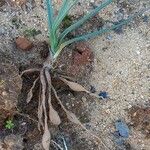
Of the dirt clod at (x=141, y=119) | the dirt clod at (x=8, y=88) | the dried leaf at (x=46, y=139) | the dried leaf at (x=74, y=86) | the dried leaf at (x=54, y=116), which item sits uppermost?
the dirt clod at (x=8, y=88)

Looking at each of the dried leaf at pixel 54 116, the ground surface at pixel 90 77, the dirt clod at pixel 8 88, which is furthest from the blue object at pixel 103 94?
the dirt clod at pixel 8 88

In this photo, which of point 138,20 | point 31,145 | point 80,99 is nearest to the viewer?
point 31,145

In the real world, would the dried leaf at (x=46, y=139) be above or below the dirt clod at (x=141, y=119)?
above

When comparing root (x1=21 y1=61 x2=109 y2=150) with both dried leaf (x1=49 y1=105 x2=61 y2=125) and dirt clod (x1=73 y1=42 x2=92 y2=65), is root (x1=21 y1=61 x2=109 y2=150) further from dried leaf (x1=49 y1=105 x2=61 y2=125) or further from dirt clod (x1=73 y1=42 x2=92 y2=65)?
dirt clod (x1=73 y1=42 x2=92 y2=65)

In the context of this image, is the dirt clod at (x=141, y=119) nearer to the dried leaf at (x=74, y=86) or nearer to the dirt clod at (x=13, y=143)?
the dried leaf at (x=74, y=86)

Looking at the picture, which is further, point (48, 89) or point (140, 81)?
point (140, 81)

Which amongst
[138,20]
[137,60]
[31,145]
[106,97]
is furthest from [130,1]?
[31,145]

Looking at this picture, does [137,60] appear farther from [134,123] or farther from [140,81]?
[134,123]
